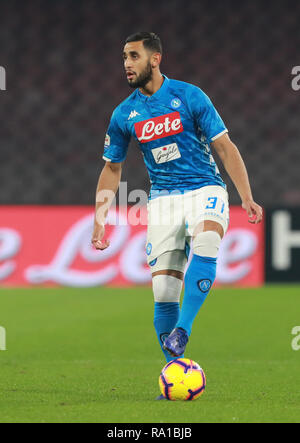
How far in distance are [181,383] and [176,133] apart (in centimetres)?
134

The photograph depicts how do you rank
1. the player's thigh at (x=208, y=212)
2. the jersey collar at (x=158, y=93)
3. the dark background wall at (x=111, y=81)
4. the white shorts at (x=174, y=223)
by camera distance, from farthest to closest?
the dark background wall at (x=111, y=81) < the jersey collar at (x=158, y=93) < the white shorts at (x=174, y=223) < the player's thigh at (x=208, y=212)

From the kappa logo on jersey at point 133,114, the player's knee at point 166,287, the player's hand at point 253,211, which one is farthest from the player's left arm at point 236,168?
the player's knee at point 166,287

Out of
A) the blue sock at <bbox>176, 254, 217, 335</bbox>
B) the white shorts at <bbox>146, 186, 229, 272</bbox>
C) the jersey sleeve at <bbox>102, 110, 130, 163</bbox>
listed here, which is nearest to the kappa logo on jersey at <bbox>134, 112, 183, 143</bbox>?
the jersey sleeve at <bbox>102, 110, 130, 163</bbox>

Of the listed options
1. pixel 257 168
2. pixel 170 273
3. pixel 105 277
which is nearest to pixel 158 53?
pixel 170 273

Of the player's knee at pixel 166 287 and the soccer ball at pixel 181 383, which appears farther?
the player's knee at pixel 166 287

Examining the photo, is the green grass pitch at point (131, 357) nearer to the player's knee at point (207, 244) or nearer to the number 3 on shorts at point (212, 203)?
the player's knee at point (207, 244)

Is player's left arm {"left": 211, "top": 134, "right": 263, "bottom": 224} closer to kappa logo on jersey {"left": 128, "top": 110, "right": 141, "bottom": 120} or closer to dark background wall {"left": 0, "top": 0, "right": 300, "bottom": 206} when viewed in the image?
kappa logo on jersey {"left": 128, "top": 110, "right": 141, "bottom": 120}

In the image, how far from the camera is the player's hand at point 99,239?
16.4 ft

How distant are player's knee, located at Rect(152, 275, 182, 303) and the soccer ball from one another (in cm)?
52

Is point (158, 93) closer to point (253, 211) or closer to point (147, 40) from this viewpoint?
point (147, 40)

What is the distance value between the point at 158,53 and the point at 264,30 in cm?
1151

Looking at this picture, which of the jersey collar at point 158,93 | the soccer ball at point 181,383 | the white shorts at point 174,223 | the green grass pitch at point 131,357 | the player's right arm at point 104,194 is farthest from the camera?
the player's right arm at point 104,194

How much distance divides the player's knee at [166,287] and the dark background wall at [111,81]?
34.4ft

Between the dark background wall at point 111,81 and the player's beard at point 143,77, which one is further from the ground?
the dark background wall at point 111,81
